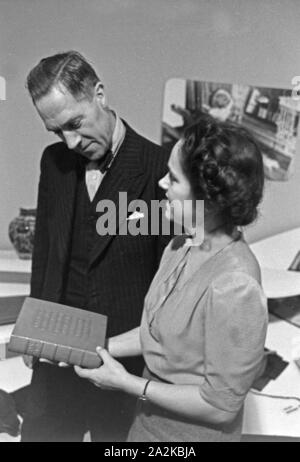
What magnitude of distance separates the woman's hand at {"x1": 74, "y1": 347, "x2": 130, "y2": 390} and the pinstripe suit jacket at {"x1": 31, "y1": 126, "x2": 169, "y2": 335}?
0.22 metres

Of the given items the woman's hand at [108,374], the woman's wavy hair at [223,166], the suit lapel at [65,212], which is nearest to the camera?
the woman's wavy hair at [223,166]

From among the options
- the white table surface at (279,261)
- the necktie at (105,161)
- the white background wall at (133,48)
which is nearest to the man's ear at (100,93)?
the necktie at (105,161)

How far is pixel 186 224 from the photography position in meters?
0.76

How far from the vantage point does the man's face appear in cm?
91

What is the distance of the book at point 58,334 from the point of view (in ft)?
2.78

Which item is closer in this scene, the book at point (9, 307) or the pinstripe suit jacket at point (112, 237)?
the pinstripe suit jacket at point (112, 237)

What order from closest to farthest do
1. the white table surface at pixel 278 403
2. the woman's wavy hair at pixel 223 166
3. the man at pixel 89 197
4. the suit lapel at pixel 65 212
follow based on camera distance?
1. the woman's wavy hair at pixel 223 166
2. the man at pixel 89 197
3. the suit lapel at pixel 65 212
4. the white table surface at pixel 278 403

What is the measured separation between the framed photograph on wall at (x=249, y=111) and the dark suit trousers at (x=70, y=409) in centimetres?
71

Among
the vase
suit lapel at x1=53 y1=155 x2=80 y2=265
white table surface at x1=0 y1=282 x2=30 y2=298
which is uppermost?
suit lapel at x1=53 y1=155 x2=80 y2=265

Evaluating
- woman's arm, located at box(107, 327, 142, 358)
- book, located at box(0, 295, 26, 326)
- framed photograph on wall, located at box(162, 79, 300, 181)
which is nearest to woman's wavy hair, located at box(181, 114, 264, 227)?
woman's arm, located at box(107, 327, 142, 358)

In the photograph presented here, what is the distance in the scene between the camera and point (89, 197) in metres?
1.04

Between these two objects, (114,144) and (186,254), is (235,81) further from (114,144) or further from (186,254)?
(186,254)

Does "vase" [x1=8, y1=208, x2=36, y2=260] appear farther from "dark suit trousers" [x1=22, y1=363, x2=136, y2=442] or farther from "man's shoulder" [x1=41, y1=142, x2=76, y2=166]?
"dark suit trousers" [x1=22, y1=363, x2=136, y2=442]

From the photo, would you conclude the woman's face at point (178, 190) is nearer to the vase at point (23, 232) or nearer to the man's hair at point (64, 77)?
the man's hair at point (64, 77)
